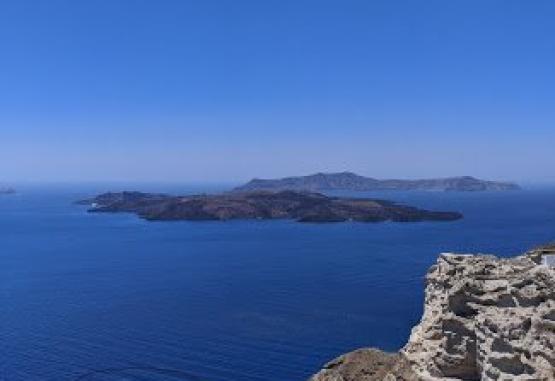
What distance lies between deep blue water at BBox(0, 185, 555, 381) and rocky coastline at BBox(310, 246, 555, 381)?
31792 millimetres

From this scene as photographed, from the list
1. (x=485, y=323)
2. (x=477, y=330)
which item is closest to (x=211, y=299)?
(x=477, y=330)

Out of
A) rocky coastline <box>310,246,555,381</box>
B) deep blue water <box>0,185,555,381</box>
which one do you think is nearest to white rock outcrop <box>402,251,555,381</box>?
rocky coastline <box>310,246,555,381</box>

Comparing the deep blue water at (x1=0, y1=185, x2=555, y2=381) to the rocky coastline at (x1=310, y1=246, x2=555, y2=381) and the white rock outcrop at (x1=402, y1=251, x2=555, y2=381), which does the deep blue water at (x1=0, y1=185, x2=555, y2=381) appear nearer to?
the rocky coastline at (x1=310, y1=246, x2=555, y2=381)

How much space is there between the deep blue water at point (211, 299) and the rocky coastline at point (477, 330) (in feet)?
104

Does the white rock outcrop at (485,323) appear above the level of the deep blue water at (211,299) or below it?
above

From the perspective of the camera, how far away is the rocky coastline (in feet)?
59.8

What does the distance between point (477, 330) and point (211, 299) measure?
2766 inches

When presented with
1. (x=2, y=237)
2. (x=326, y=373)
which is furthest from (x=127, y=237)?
(x=326, y=373)

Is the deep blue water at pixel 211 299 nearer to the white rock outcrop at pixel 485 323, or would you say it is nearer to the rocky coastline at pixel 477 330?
the rocky coastline at pixel 477 330

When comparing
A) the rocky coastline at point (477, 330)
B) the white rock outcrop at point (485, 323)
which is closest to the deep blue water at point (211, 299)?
the rocky coastline at point (477, 330)

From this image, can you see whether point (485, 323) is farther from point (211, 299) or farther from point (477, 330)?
point (211, 299)

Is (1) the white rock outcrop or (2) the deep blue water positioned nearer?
(1) the white rock outcrop

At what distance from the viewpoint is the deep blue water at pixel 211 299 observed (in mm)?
59531

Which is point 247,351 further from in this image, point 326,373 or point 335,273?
point 335,273
